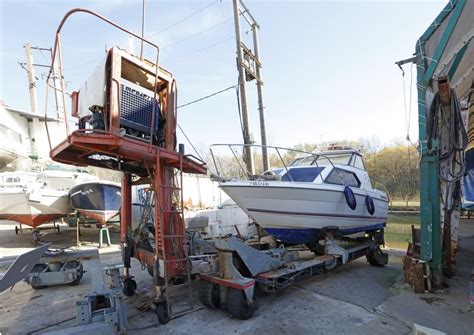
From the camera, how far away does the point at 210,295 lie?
4.16 metres

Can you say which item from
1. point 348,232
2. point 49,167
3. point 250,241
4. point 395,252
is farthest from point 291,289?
point 49,167

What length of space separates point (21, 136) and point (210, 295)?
82.1ft

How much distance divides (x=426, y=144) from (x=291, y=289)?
338 cm

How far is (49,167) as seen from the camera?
13.1 metres

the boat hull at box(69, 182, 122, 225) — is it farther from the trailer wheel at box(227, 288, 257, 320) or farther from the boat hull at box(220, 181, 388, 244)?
the trailer wheel at box(227, 288, 257, 320)

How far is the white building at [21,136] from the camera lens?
20.9 m

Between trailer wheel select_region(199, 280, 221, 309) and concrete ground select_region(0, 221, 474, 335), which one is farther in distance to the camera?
trailer wheel select_region(199, 280, 221, 309)

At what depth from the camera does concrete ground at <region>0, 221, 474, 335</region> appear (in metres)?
3.67

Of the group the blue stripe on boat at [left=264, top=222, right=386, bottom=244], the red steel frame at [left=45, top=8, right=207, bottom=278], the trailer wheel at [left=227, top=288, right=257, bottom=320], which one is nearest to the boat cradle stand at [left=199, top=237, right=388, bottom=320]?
the trailer wheel at [left=227, top=288, right=257, bottom=320]

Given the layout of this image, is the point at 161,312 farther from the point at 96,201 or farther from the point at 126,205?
the point at 96,201

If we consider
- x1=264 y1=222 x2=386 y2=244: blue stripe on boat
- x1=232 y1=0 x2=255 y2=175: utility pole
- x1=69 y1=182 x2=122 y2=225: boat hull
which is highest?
x1=232 y1=0 x2=255 y2=175: utility pole

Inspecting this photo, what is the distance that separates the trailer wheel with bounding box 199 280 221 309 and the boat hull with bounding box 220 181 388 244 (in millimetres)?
1667

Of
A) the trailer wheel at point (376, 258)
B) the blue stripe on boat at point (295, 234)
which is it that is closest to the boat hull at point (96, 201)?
the blue stripe on boat at point (295, 234)

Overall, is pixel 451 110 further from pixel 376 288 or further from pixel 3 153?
pixel 3 153
